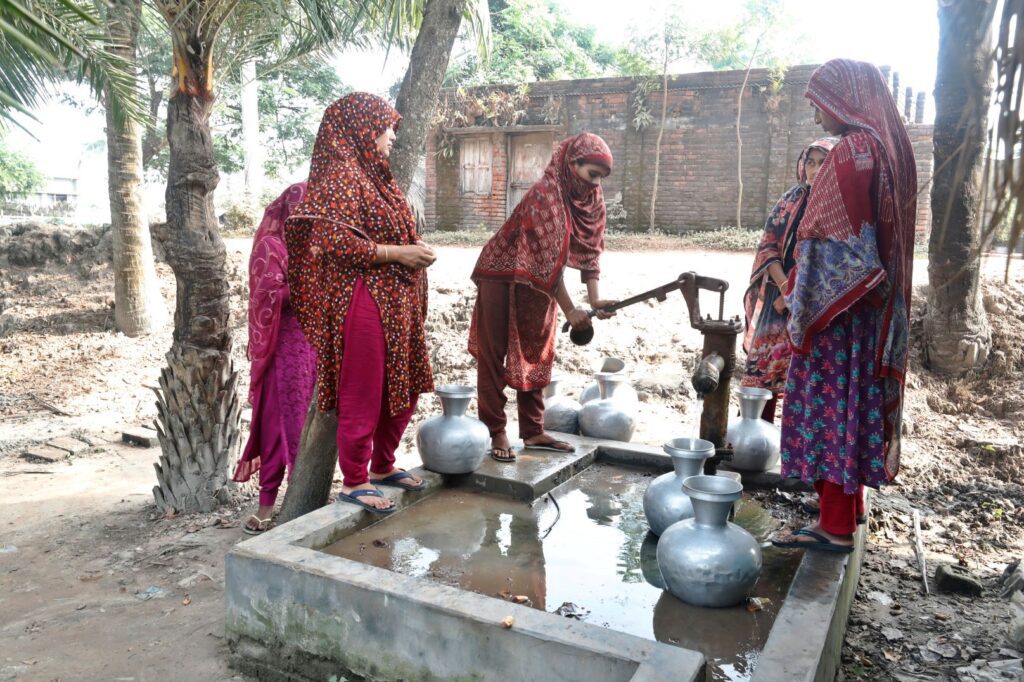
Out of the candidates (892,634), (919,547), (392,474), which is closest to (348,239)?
(392,474)

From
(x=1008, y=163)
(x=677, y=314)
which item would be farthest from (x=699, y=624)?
(x=677, y=314)

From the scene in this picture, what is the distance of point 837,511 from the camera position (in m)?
3.01

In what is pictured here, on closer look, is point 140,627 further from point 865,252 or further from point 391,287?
point 865,252

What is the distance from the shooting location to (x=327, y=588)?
2.59m

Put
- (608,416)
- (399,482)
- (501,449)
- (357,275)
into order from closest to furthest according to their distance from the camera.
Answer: (357,275)
(399,482)
(501,449)
(608,416)

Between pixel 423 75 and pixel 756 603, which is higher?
pixel 423 75

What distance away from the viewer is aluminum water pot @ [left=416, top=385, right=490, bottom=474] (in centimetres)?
371

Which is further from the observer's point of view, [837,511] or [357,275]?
[357,275]

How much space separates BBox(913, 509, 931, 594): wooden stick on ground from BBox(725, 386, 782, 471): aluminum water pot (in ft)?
2.45

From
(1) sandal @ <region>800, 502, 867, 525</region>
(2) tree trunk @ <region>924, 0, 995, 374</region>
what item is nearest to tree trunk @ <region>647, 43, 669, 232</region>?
(2) tree trunk @ <region>924, 0, 995, 374</region>

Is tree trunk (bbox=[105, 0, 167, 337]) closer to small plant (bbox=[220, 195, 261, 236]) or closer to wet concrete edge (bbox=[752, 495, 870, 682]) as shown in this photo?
small plant (bbox=[220, 195, 261, 236])

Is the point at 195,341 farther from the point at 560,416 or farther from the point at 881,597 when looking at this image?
the point at 881,597

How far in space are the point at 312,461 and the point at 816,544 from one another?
2304 mm

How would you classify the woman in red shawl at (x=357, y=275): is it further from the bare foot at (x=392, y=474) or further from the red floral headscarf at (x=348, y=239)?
the bare foot at (x=392, y=474)
